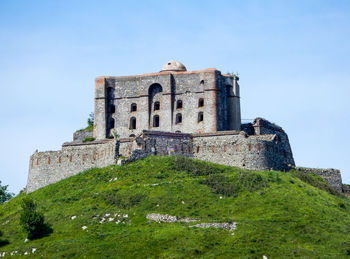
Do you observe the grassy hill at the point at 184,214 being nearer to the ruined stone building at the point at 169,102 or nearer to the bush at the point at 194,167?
the bush at the point at 194,167

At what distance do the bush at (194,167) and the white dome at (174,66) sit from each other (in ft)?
63.1

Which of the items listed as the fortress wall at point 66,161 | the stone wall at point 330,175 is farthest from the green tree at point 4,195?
the stone wall at point 330,175

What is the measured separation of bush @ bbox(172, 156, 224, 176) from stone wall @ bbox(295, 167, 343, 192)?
14.8 meters

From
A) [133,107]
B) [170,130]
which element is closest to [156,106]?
[133,107]

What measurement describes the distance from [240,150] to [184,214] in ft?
57.1

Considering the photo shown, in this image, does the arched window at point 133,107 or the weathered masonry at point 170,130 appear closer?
the weathered masonry at point 170,130

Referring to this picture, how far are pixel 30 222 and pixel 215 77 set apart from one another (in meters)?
33.4

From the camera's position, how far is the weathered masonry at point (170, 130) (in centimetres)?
8294

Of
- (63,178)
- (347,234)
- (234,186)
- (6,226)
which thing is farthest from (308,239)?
(63,178)

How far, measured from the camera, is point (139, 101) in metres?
93.4

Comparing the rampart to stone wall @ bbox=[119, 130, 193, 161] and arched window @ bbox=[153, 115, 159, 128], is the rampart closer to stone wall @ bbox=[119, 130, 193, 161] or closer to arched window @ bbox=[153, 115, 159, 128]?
stone wall @ bbox=[119, 130, 193, 161]

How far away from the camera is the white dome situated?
95.4m

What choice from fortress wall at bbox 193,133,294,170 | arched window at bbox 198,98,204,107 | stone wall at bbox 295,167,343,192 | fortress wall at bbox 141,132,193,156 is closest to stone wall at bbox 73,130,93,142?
fortress wall at bbox 141,132,193,156

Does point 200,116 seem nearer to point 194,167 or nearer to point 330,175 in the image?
point 194,167
